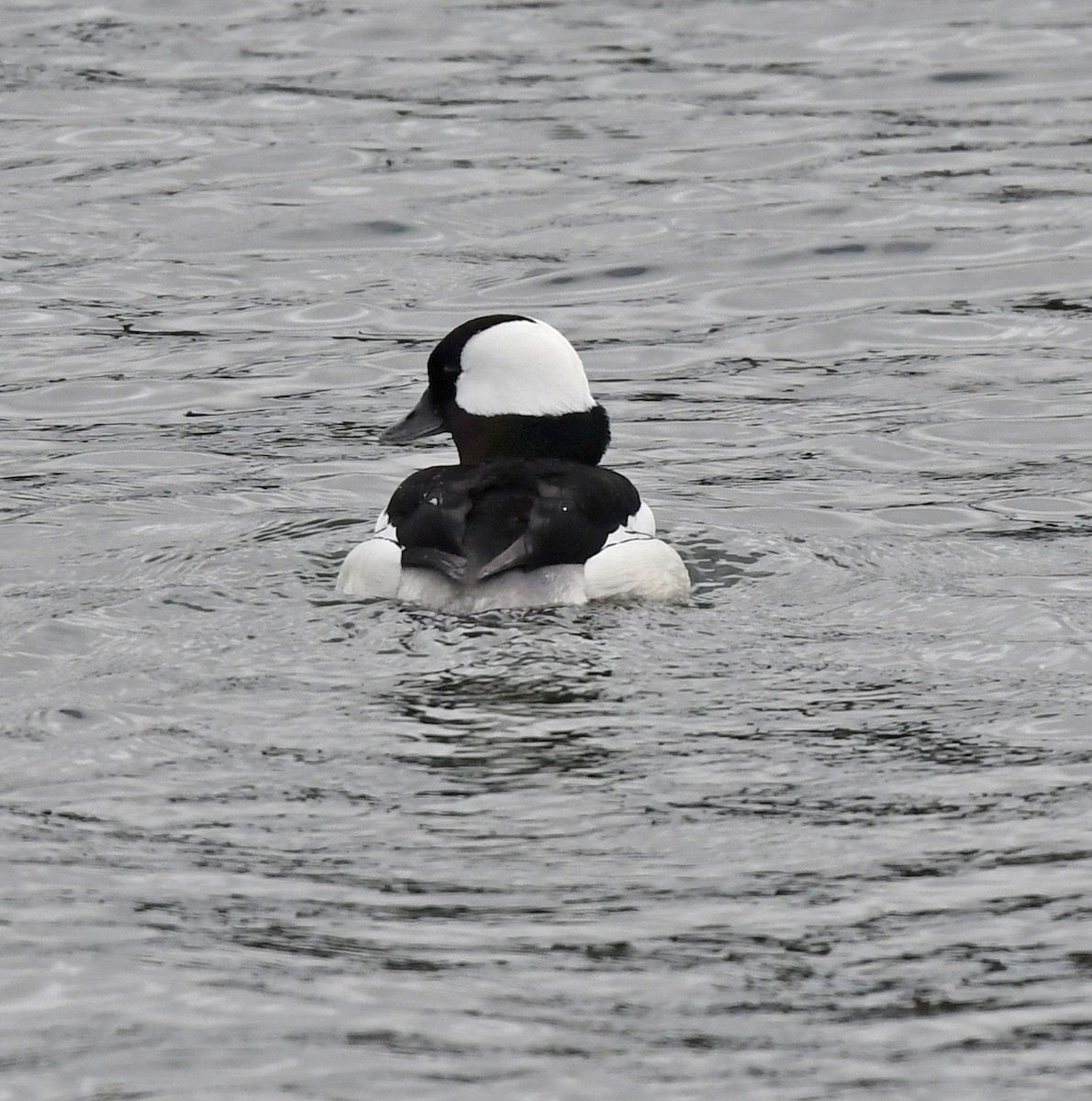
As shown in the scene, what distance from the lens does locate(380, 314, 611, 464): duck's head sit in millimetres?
7668

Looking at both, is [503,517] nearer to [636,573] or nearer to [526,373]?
[636,573]

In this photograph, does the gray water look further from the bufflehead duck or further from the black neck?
the black neck

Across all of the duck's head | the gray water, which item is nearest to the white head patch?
the duck's head

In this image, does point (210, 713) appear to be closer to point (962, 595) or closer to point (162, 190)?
point (962, 595)

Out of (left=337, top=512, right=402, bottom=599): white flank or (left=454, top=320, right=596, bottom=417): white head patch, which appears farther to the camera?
(left=454, top=320, right=596, bottom=417): white head patch

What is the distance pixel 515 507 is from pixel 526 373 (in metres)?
0.97

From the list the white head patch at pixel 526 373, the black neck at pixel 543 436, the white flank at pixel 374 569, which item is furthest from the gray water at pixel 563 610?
the white head patch at pixel 526 373

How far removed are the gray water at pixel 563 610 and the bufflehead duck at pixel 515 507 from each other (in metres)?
0.16

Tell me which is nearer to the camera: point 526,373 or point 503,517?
point 503,517

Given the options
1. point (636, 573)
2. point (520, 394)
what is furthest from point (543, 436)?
point (636, 573)

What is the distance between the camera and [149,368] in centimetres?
1076

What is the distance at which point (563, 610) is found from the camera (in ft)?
22.1

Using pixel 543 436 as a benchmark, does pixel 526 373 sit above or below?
above

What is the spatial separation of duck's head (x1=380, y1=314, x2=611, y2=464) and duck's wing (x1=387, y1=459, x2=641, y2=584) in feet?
1.78
